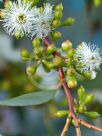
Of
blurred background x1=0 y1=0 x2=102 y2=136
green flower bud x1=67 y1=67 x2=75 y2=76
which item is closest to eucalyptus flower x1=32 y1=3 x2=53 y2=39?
green flower bud x1=67 y1=67 x2=75 y2=76

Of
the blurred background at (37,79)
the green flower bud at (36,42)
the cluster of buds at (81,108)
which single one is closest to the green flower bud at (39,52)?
the green flower bud at (36,42)

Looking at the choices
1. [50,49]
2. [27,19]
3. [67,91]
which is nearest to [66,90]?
[67,91]

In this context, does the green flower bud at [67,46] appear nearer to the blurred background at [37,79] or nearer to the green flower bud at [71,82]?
the green flower bud at [71,82]

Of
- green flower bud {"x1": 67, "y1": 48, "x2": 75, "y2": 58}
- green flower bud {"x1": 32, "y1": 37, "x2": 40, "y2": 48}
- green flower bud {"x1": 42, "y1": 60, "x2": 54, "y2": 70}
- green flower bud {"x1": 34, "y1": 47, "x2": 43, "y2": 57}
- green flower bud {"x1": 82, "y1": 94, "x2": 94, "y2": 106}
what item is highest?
green flower bud {"x1": 32, "y1": 37, "x2": 40, "y2": 48}

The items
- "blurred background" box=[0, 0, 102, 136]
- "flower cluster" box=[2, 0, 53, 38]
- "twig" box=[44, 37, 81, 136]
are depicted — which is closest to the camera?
"twig" box=[44, 37, 81, 136]

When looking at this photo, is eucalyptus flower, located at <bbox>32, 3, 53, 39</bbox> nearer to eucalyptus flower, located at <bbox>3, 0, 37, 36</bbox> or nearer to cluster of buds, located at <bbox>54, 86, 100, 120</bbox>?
eucalyptus flower, located at <bbox>3, 0, 37, 36</bbox>

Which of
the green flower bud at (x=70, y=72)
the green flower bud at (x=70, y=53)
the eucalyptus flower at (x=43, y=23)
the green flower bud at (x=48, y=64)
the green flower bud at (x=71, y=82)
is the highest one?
the eucalyptus flower at (x=43, y=23)
